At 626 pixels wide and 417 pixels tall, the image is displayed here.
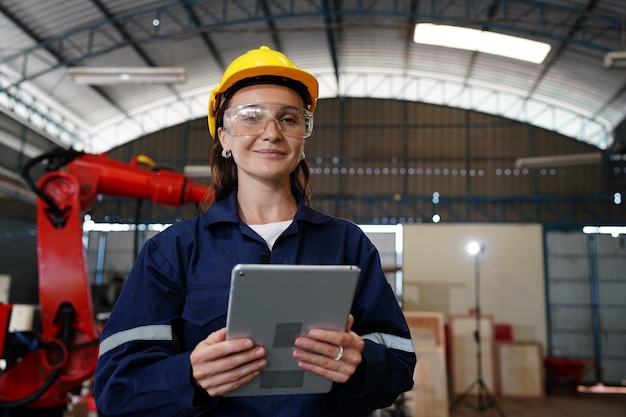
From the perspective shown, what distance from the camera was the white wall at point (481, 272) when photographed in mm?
15000

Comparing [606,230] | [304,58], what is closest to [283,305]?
[304,58]

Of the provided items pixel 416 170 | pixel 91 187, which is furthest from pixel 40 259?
pixel 416 170

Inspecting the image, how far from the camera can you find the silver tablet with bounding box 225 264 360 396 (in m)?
1.36

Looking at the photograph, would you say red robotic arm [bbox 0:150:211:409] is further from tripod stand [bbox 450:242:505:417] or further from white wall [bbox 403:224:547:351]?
white wall [bbox 403:224:547:351]

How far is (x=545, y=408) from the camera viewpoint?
38.3 feet

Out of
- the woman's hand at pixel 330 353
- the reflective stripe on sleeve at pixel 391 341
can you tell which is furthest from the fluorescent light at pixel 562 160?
the woman's hand at pixel 330 353

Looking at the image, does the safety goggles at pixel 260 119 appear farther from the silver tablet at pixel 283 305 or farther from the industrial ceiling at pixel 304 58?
the industrial ceiling at pixel 304 58

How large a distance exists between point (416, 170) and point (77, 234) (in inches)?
698

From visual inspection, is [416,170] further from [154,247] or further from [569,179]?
[154,247]

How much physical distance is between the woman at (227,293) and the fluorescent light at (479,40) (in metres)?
10.1

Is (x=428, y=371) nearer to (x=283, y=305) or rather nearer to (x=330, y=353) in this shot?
(x=330, y=353)

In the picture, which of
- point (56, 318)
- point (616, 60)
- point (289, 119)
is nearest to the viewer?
point (289, 119)

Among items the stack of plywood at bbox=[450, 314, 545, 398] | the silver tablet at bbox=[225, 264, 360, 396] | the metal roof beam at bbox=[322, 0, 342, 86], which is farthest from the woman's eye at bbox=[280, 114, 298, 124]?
the metal roof beam at bbox=[322, 0, 342, 86]

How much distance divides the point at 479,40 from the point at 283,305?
1168cm
